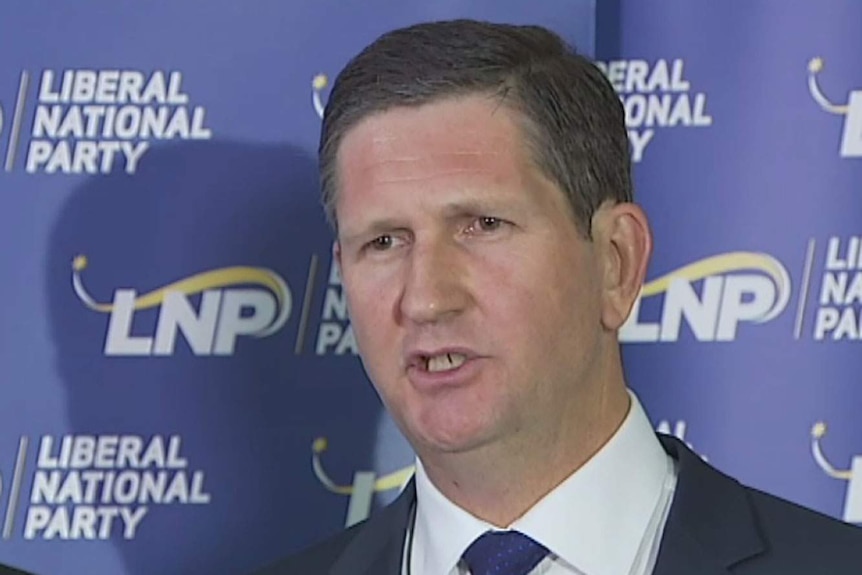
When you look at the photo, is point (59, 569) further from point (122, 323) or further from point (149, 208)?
point (149, 208)

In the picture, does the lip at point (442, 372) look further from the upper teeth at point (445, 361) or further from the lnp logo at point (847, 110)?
the lnp logo at point (847, 110)

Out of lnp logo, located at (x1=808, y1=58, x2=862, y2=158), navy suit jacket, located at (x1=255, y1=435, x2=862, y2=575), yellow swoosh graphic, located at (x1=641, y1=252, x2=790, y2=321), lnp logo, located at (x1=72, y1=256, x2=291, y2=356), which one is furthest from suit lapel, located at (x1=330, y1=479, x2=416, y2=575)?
lnp logo, located at (x1=808, y1=58, x2=862, y2=158)

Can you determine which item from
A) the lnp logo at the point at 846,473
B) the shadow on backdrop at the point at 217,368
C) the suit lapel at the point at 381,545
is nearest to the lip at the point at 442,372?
the suit lapel at the point at 381,545

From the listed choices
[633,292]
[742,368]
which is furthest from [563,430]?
[742,368]

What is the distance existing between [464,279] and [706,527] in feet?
1.26

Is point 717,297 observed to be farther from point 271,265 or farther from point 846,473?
point 271,265

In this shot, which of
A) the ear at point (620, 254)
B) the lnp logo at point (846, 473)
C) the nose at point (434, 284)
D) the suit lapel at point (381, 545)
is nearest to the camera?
the nose at point (434, 284)

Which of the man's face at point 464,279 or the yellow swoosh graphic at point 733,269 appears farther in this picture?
the yellow swoosh graphic at point 733,269

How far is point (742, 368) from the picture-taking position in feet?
8.32

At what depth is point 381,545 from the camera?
6.95ft

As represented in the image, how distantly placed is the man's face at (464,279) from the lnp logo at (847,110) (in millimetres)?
730

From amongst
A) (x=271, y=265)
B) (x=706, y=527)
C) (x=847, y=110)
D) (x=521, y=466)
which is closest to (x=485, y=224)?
(x=521, y=466)

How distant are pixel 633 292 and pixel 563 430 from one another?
181mm

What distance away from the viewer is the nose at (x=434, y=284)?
1.84m
